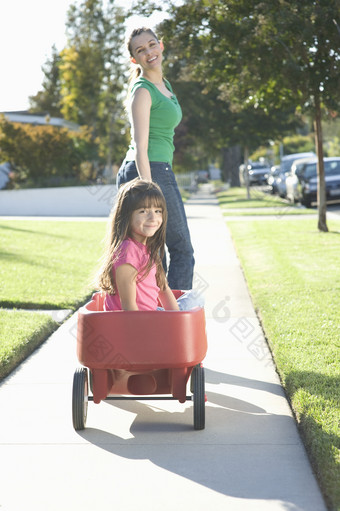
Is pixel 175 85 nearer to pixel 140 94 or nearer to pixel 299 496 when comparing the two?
pixel 140 94

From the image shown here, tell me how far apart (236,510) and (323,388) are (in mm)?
1521

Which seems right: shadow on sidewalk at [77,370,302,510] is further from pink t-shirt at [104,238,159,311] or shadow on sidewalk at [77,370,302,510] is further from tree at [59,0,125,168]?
tree at [59,0,125,168]

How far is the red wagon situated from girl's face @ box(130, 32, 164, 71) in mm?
1882

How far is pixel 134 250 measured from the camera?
3947mm

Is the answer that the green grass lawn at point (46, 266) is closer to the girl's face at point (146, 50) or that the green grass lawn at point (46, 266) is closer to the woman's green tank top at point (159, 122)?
the woman's green tank top at point (159, 122)

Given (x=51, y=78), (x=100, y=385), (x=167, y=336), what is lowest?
(x=100, y=385)

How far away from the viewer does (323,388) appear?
420 centimetres

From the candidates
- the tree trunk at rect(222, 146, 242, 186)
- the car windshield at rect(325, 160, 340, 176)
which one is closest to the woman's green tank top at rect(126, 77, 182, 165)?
the car windshield at rect(325, 160, 340, 176)

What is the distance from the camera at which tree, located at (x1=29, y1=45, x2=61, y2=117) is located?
193 feet

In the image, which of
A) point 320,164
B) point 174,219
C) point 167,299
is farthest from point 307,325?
point 320,164

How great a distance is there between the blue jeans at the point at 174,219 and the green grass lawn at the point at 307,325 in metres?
0.93

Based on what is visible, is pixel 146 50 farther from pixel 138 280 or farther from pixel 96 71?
pixel 96 71

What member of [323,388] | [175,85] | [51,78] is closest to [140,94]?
[323,388]

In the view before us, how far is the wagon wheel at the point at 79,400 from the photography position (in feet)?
12.3
